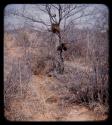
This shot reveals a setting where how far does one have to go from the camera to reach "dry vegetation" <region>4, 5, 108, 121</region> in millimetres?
2576

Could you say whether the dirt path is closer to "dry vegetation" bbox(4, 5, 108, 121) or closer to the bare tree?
"dry vegetation" bbox(4, 5, 108, 121)

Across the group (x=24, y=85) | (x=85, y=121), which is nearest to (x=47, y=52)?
(x=24, y=85)

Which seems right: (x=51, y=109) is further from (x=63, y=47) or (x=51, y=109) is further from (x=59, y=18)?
(x=59, y=18)

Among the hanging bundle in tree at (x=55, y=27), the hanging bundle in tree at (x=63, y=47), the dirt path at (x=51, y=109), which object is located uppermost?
the hanging bundle in tree at (x=55, y=27)

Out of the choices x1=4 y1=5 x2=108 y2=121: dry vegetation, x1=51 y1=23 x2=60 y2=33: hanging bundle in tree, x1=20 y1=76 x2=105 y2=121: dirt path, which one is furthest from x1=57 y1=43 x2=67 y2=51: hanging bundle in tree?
x1=20 y1=76 x2=105 y2=121: dirt path

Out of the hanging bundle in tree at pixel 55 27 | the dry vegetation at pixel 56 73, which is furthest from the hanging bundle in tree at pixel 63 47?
the hanging bundle in tree at pixel 55 27

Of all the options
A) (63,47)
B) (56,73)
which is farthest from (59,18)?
(56,73)

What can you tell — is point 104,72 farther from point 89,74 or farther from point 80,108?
point 80,108

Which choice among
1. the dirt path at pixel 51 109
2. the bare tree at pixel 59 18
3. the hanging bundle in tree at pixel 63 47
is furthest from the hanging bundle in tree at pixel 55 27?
the dirt path at pixel 51 109

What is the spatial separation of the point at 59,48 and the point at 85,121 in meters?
0.73

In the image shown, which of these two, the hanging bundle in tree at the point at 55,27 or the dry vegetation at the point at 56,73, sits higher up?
the hanging bundle in tree at the point at 55,27

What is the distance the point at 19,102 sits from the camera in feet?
8.61

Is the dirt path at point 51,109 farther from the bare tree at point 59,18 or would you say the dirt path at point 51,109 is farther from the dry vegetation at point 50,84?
the bare tree at point 59,18

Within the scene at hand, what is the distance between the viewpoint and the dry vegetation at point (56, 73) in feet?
8.45
